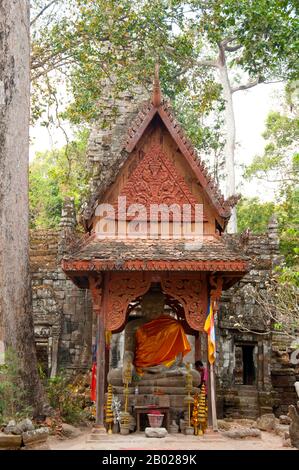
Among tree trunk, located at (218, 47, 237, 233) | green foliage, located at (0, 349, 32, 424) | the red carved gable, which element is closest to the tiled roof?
the red carved gable

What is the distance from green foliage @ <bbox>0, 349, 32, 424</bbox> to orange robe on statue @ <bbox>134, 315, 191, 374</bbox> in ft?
7.32

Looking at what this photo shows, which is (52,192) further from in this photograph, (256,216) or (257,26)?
(257,26)

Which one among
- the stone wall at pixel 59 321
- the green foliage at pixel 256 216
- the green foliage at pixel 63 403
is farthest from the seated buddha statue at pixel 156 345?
the green foliage at pixel 256 216

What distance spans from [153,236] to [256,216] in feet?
54.1

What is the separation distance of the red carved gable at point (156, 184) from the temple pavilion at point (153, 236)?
0.02m

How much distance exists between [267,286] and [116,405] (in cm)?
609

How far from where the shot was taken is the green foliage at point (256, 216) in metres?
26.5

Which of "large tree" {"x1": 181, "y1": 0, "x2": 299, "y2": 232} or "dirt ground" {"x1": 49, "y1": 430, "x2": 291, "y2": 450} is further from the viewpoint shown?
"large tree" {"x1": 181, "y1": 0, "x2": 299, "y2": 232}

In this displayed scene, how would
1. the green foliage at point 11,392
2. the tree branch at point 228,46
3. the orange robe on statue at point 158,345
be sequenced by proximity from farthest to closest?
the tree branch at point 228,46, the orange robe on statue at point 158,345, the green foliage at point 11,392

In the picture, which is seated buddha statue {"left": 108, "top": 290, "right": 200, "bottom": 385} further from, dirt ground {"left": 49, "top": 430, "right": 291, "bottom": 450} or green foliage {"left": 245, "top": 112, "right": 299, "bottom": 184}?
green foliage {"left": 245, "top": 112, "right": 299, "bottom": 184}

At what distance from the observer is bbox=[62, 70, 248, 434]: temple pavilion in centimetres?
1023

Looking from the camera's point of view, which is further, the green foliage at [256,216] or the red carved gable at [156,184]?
the green foliage at [256,216]

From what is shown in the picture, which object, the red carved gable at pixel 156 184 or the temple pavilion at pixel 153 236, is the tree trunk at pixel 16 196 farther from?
the red carved gable at pixel 156 184
